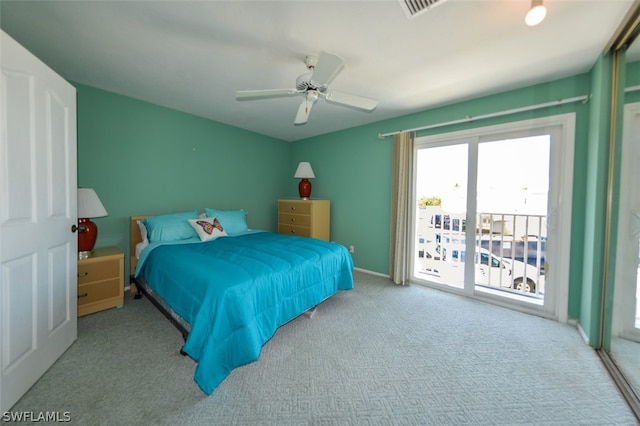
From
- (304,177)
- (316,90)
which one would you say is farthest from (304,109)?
(304,177)

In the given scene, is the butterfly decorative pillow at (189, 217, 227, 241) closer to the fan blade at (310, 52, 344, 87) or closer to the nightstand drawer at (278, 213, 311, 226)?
the nightstand drawer at (278, 213, 311, 226)

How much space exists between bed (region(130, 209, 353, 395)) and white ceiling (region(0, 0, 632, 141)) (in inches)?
63.8

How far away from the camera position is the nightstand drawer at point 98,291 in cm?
225

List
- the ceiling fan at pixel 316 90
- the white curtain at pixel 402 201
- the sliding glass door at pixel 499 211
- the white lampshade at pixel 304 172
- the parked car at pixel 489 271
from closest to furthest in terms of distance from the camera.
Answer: the ceiling fan at pixel 316 90
the sliding glass door at pixel 499 211
the parked car at pixel 489 271
the white curtain at pixel 402 201
the white lampshade at pixel 304 172

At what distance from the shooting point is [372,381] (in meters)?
1.55

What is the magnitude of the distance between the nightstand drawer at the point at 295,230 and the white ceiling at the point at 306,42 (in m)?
2.18

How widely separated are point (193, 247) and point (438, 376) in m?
2.38

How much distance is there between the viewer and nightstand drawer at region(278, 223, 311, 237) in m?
3.91

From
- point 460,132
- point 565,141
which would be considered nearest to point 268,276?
point 460,132

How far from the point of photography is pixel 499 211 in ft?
9.50

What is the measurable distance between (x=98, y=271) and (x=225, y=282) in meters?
1.71

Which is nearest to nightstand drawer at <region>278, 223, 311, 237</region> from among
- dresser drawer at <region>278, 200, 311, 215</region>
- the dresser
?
the dresser

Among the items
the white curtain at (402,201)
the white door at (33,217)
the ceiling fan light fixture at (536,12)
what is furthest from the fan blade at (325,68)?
the white curtain at (402,201)

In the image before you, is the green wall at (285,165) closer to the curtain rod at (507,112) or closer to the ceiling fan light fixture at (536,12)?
the curtain rod at (507,112)
